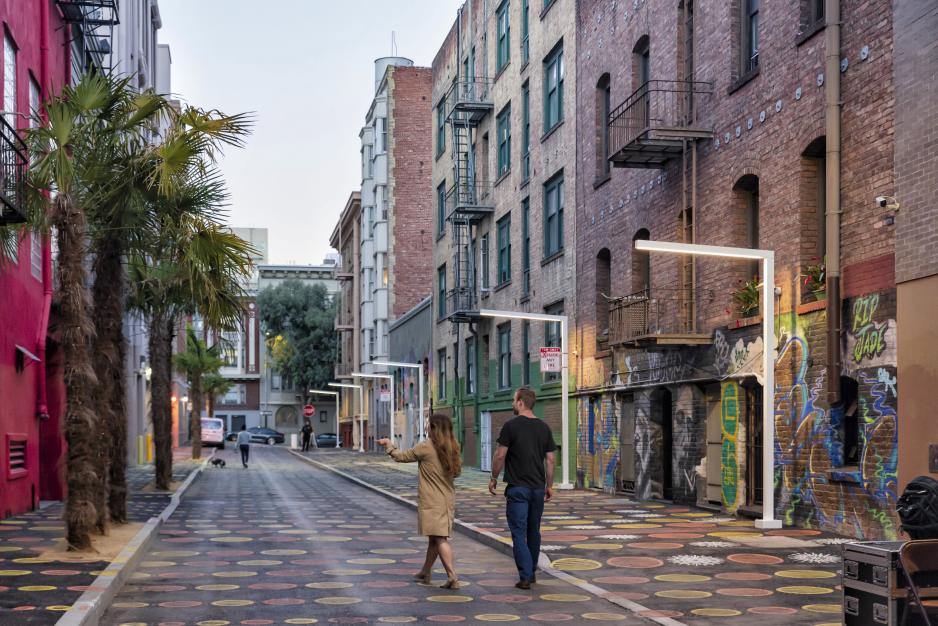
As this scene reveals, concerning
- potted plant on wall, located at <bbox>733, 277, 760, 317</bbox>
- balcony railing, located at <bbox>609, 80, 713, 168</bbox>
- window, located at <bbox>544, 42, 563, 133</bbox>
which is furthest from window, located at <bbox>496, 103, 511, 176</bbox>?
potted plant on wall, located at <bbox>733, 277, 760, 317</bbox>

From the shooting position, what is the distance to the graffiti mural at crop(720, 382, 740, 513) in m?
19.0

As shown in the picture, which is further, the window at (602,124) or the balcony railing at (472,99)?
the balcony railing at (472,99)

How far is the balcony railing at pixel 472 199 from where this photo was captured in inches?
1474

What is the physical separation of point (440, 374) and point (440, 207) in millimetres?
6572

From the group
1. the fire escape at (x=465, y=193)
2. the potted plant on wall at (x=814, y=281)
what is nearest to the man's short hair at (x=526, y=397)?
the potted plant on wall at (x=814, y=281)

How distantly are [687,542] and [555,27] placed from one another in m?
18.9

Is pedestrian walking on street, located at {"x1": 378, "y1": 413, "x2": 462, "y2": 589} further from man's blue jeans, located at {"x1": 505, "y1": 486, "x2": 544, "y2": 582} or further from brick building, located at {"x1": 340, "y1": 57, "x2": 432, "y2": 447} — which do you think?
brick building, located at {"x1": 340, "y1": 57, "x2": 432, "y2": 447}

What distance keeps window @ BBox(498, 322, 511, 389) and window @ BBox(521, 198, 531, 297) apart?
2.09m

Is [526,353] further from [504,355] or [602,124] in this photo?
[602,124]

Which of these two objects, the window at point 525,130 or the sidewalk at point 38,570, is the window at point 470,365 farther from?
the sidewalk at point 38,570

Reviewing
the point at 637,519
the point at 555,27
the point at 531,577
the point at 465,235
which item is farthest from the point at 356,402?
the point at 531,577

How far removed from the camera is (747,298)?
1861 cm

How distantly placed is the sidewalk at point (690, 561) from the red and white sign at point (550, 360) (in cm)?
548

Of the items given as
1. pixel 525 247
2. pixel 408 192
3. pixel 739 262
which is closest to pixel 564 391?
pixel 525 247
